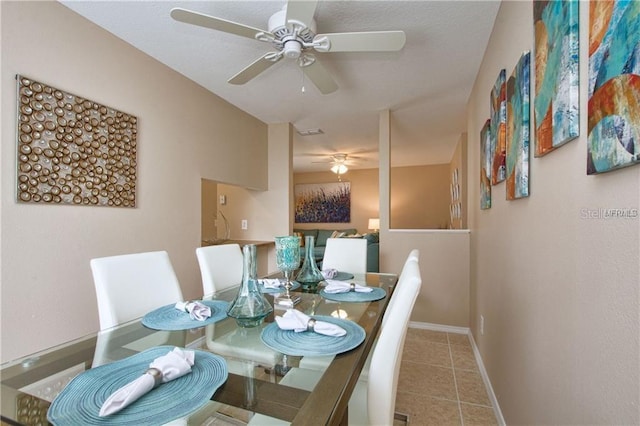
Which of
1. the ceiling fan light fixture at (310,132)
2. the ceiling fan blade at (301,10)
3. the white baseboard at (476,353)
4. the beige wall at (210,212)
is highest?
the ceiling fan light fixture at (310,132)

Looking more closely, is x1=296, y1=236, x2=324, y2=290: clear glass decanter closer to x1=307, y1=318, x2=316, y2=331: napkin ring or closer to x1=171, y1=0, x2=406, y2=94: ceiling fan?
x1=307, y1=318, x2=316, y2=331: napkin ring

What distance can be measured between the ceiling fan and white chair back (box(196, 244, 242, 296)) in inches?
51.5

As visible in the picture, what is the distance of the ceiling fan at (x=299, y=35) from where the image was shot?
1357 mm

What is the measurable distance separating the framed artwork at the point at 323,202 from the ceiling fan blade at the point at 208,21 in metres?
5.64

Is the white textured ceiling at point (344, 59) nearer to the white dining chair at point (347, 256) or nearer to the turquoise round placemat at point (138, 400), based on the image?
the white dining chair at point (347, 256)

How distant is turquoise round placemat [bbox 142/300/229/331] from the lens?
113 centimetres

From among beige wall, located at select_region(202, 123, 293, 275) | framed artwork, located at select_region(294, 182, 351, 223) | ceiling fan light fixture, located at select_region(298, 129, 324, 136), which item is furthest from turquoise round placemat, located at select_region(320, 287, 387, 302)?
framed artwork, located at select_region(294, 182, 351, 223)

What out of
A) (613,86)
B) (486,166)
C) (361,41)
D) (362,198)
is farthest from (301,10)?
(362,198)

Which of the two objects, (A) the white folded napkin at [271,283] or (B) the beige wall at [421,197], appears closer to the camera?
(A) the white folded napkin at [271,283]

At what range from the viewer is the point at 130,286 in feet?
4.59

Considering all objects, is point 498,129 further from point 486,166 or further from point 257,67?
point 257,67

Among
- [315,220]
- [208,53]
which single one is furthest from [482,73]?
[315,220]

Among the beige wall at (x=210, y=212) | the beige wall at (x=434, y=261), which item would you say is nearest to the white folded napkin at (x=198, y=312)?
the beige wall at (x=434, y=261)

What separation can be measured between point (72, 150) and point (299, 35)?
1521 mm
